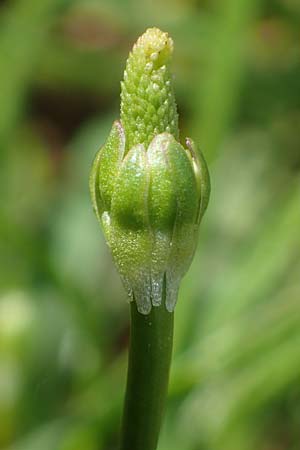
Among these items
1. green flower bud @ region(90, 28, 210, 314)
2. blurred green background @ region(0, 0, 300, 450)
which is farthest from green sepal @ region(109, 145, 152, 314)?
blurred green background @ region(0, 0, 300, 450)

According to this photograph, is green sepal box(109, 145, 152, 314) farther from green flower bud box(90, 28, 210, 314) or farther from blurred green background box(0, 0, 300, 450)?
blurred green background box(0, 0, 300, 450)

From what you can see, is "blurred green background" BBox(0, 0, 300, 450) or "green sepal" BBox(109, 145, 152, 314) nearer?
"green sepal" BBox(109, 145, 152, 314)

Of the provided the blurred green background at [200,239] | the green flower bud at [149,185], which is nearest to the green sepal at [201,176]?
the green flower bud at [149,185]

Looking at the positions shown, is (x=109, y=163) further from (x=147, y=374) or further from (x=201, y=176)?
(x=147, y=374)

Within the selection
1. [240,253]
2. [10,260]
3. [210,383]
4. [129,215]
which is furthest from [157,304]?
[240,253]

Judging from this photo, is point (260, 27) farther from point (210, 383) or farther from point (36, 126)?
point (210, 383)

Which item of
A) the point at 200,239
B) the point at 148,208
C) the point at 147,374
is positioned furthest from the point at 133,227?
the point at 200,239

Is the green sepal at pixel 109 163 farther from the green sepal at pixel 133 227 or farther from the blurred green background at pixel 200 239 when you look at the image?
the blurred green background at pixel 200 239

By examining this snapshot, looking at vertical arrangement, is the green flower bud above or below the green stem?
above
